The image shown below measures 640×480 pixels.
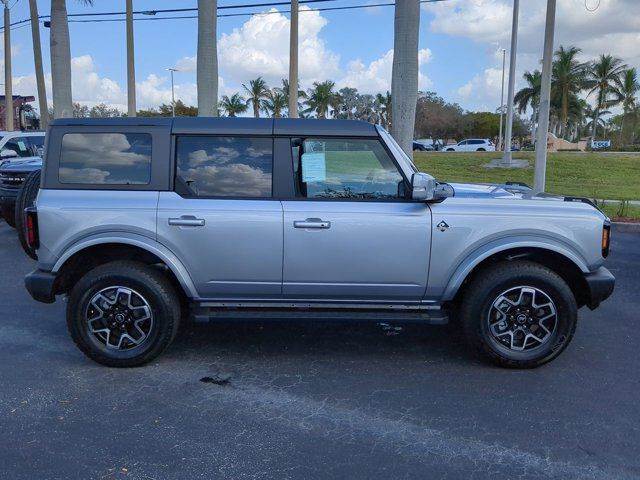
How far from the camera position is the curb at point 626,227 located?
11633mm

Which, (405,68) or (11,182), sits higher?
(405,68)

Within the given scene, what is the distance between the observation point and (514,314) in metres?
4.54

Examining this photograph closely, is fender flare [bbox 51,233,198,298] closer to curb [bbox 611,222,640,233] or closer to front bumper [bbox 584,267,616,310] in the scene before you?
front bumper [bbox 584,267,616,310]

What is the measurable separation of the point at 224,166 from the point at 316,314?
137 centimetres

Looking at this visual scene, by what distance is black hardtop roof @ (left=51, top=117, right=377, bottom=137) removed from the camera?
15.1 feet

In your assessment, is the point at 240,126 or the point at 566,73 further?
the point at 566,73

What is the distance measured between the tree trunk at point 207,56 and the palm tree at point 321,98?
1970 inches

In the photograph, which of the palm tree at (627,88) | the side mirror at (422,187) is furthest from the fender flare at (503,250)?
the palm tree at (627,88)

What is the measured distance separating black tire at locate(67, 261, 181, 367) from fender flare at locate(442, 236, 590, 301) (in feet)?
7.20

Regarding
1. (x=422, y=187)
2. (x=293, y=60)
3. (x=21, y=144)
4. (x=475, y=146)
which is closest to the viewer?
(x=422, y=187)

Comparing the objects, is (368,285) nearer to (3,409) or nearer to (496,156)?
(3,409)

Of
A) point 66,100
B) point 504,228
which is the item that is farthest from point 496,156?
point 504,228

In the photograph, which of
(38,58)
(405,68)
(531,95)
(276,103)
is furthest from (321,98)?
(405,68)

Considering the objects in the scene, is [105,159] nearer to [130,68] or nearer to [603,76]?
[130,68]
